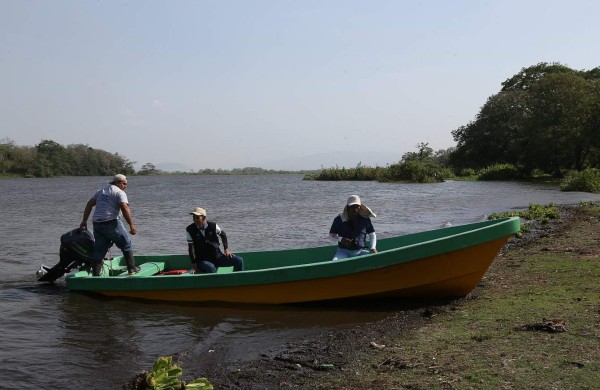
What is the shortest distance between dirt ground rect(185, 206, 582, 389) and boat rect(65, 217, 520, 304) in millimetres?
376

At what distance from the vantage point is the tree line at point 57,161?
343 feet

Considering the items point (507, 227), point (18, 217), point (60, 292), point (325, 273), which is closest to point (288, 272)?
point (325, 273)

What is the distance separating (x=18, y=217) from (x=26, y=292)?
18027 mm

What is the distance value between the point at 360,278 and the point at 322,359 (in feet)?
7.11

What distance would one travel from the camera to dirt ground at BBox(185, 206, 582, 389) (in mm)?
5324

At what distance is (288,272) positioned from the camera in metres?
8.02

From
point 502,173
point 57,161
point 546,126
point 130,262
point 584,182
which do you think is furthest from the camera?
point 57,161

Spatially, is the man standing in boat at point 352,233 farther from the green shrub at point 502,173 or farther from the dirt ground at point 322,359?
the green shrub at point 502,173

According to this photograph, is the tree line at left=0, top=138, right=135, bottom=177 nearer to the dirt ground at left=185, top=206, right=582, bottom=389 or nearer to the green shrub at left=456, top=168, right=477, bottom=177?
the green shrub at left=456, top=168, right=477, bottom=177

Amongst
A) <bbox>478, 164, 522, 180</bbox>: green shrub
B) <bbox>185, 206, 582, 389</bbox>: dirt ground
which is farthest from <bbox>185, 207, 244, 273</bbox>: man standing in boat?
<bbox>478, 164, 522, 180</bbox>: green shrub

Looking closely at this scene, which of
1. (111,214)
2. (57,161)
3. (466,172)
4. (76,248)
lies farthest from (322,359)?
(57,161)

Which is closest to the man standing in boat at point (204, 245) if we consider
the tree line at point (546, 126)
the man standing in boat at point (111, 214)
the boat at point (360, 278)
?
the boat at point (360, 278)

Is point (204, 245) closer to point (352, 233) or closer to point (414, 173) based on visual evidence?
point (352, 233)

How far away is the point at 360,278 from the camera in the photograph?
7910 millimetres
